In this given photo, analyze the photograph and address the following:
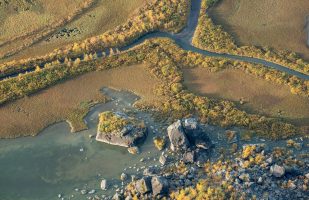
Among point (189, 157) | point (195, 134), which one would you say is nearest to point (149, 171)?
point (189, 157)

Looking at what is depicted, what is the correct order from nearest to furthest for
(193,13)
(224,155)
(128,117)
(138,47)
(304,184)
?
1. (304,184)
2. (224,155)
3. (128,117)
4. (138,47)
5. (193,13)

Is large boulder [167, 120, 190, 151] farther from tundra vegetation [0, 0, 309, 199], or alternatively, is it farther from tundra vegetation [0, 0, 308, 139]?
tundra vegetation [0, 0, 308, 139]

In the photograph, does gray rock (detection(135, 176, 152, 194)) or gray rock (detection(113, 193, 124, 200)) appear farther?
gray rock (detection(113, 193, 124, 200))

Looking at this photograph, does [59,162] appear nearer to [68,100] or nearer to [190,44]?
[68,100]

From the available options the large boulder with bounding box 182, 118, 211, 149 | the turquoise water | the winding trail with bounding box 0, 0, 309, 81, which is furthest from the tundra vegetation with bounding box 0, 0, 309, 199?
the large boulder with bounding box 182, 118, 211, 149

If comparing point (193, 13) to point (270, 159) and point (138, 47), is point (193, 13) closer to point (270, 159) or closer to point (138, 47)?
point (138, 47)

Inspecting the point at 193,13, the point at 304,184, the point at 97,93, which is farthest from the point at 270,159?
the point at 193,13
